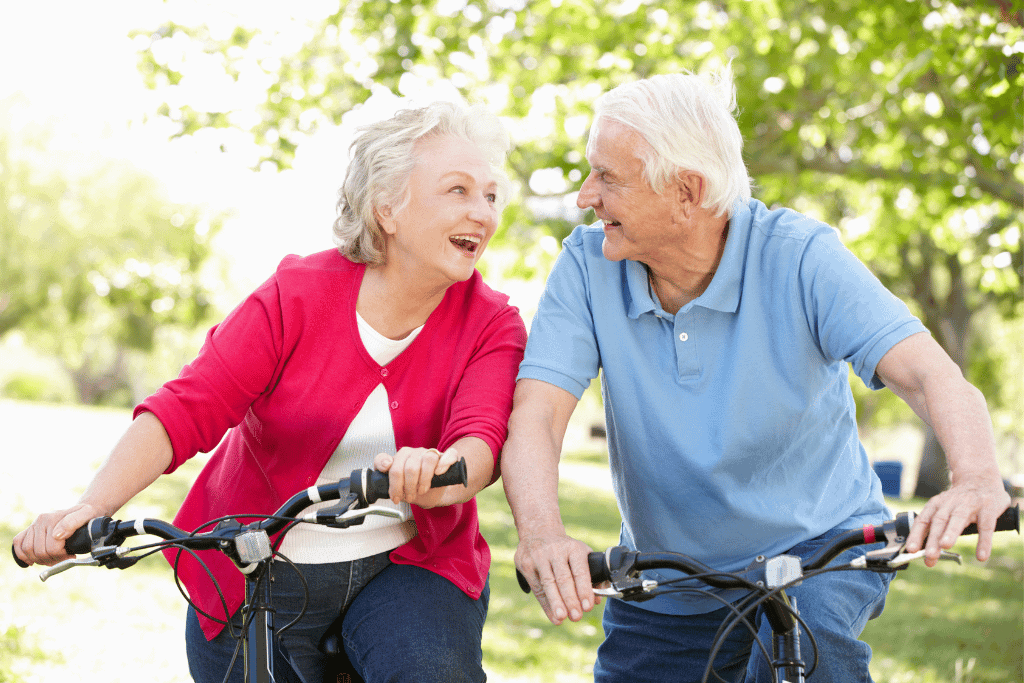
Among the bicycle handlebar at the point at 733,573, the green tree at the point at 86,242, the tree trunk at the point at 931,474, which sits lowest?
the tree trunk at the point at 931,474

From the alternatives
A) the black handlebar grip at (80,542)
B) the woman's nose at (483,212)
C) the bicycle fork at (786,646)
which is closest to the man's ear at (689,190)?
the woman's nose at (483,212)

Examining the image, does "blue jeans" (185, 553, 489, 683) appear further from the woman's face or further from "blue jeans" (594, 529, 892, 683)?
the woman's face

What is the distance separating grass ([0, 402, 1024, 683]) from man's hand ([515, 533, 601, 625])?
299 centimetres

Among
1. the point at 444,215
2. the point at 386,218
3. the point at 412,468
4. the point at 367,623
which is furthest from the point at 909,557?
the point at 386,218

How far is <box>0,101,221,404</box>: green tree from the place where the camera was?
29.4 m

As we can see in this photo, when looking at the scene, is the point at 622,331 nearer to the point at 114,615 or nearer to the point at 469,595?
the point at 469,595

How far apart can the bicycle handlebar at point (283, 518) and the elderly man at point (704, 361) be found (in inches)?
16.1

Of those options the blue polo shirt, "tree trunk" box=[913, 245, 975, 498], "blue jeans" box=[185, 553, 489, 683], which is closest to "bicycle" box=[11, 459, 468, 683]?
"blue jeans" box=[185, 553, 489, 683]

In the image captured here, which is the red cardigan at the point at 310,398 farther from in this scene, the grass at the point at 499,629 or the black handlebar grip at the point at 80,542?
the grass at the point at 499,629

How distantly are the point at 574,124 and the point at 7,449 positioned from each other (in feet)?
32.0

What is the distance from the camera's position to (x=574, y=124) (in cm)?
872

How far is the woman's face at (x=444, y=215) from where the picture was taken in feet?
8.64

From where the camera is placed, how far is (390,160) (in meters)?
2.71

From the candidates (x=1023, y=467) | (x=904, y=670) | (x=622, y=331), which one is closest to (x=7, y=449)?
(x=904, y=670)
